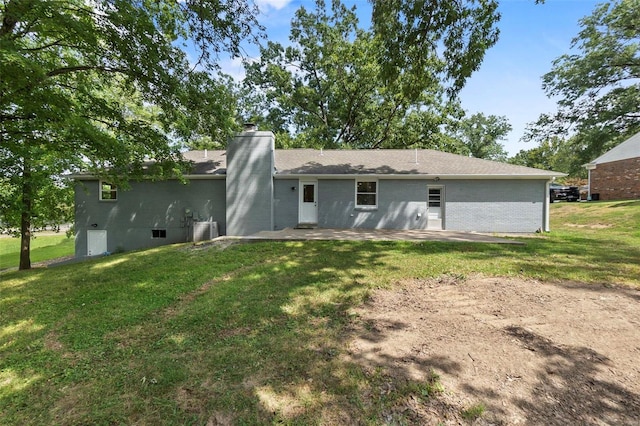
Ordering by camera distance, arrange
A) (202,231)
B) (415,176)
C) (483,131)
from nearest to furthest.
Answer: (202,231) → (415,176) → (483,131)

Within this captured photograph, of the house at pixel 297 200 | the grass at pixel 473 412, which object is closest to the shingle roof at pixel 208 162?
the house at pixel 297 200

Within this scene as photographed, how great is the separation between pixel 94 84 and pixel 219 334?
922 cm

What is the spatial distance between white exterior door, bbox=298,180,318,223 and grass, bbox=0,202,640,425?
205 inches

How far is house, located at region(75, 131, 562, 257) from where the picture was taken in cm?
1202

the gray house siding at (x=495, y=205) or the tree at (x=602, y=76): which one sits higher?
the tree at (x=602, y=76)

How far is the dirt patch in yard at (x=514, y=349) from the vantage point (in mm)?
2293

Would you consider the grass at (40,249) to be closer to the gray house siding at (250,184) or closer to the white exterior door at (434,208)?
the gray house siding at (250,184)

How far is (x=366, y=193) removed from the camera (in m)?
12.7

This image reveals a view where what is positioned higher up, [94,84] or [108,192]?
[94,84]

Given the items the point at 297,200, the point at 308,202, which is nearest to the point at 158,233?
the point at 297,200

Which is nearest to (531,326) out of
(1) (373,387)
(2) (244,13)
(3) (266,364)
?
(1) (373,387)

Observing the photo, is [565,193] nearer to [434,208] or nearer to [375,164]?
[434,208]

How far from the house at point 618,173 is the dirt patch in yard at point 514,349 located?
23.9 meters

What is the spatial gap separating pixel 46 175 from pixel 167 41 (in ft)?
21.2
